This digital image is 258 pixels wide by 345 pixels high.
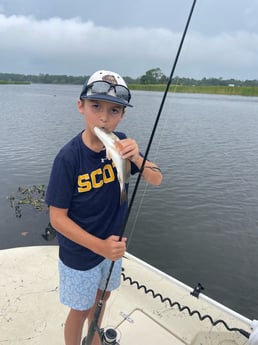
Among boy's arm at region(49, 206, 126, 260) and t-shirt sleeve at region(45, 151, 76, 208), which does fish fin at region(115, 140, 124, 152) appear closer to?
t-shirt sleeve at region(45, 151, 76, 208)

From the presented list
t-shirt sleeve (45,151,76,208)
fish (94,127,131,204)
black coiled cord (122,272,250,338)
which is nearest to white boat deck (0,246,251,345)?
black coiled cord (122,272,250,338)

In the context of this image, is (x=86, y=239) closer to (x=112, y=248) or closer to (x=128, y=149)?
(x=112, y=248)

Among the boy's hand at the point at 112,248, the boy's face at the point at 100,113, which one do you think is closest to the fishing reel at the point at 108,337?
the boy's hand at the point at 112,248

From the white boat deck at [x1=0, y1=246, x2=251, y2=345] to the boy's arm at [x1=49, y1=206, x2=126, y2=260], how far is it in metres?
1.49

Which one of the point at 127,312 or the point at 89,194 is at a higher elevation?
the point at 89,194

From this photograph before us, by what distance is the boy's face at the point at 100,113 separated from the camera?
1776 mm

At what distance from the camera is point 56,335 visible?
9.21ft

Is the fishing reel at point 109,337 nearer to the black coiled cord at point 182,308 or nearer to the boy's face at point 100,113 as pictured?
the black coiled cord at point 182,308

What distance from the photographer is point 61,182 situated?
5.79 feet

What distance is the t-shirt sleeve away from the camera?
1770 mm

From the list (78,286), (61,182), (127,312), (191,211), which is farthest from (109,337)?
(191,211)

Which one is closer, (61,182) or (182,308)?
(61,182)

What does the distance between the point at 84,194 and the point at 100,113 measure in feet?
1.77

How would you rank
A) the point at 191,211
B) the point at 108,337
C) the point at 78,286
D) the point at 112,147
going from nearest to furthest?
the point at 112,147 → the point at 78,286 → the point at 108,337 → the point at 191,211
